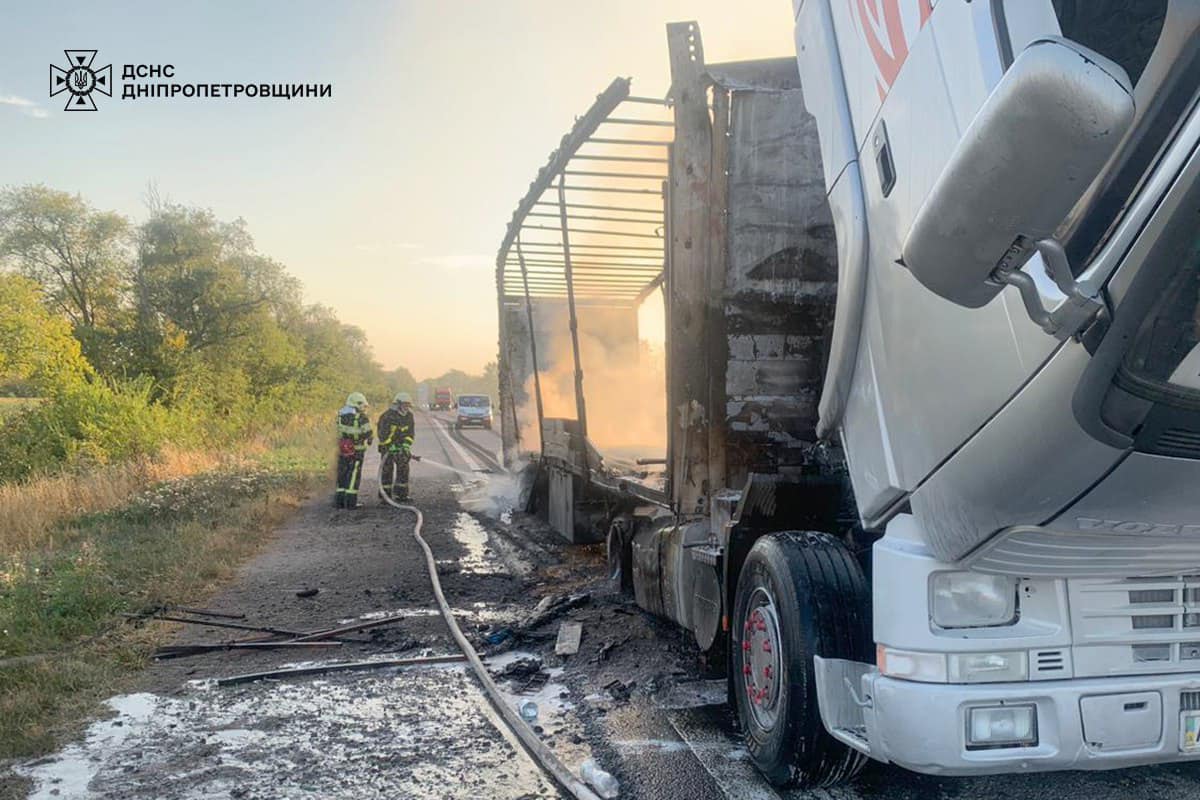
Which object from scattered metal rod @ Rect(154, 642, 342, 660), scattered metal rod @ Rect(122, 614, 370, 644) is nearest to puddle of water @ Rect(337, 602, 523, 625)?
scattered metal rod @ Rect(122, 614, 370, 644)

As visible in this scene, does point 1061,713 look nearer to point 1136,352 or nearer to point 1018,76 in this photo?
point 1136,352

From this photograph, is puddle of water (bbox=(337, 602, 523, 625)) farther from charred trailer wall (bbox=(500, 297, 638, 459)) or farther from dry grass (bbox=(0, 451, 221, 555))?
dry grass (bbox=(0, 451, 221, 555))

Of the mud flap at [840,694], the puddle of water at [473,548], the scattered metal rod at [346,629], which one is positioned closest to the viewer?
the mud flap at [840,694]

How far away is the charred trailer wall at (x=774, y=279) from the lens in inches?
187

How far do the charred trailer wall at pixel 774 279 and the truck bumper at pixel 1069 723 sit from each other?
7.56 ft

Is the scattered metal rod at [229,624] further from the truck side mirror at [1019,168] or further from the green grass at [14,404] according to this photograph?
the green grass at [14,404]

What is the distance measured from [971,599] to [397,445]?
40.7 ft

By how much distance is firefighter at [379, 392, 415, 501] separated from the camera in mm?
14133

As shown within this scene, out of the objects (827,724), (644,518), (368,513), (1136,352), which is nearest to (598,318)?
(368,513)

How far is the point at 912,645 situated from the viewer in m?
2.66

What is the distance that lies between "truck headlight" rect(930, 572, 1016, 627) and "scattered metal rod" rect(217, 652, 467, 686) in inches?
146

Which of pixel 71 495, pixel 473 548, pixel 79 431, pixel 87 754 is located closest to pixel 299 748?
pixel 87 754

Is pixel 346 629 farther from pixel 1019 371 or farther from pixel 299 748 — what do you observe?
pixel 1019 371

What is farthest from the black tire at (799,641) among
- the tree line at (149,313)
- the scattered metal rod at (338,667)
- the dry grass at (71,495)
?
the tree line at (149,313)
